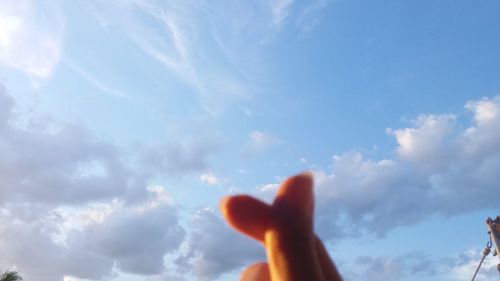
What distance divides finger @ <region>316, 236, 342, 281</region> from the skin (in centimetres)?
21

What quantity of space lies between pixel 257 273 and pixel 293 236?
438 millimetres

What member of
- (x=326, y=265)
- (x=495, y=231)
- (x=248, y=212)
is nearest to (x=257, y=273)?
(x=326, y=265)

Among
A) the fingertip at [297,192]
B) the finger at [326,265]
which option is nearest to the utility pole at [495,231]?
the finger at [326,265]

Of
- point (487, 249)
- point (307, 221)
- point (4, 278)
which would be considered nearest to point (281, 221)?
point (307, 221)

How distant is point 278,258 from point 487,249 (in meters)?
12.7

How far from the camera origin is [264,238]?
5.14 feet

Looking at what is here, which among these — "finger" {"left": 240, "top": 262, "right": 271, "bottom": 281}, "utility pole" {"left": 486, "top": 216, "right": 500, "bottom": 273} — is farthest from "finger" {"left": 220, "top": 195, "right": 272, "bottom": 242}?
"utility pole" {"left": 486, "top": 216, "right": 500, "bottom": 273}

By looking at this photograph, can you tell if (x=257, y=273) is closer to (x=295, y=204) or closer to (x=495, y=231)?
(x=295, y=204)

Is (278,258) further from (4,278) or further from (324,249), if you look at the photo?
(4,278)

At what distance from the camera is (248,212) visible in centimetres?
151

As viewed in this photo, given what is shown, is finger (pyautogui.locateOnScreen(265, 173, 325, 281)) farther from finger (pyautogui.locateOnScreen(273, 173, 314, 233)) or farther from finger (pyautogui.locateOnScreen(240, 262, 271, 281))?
finger (pyautogui.locateOnScreen(240, 262, 271, 281))

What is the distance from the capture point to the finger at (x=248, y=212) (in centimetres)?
151

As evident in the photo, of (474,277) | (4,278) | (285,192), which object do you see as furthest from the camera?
(4,278)

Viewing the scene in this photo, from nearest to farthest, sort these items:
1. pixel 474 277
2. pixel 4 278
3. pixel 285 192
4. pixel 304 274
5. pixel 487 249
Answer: pixel 304 274, pixel 285 192, pixel 487 249, pixel 474 277, pixel 4 278
